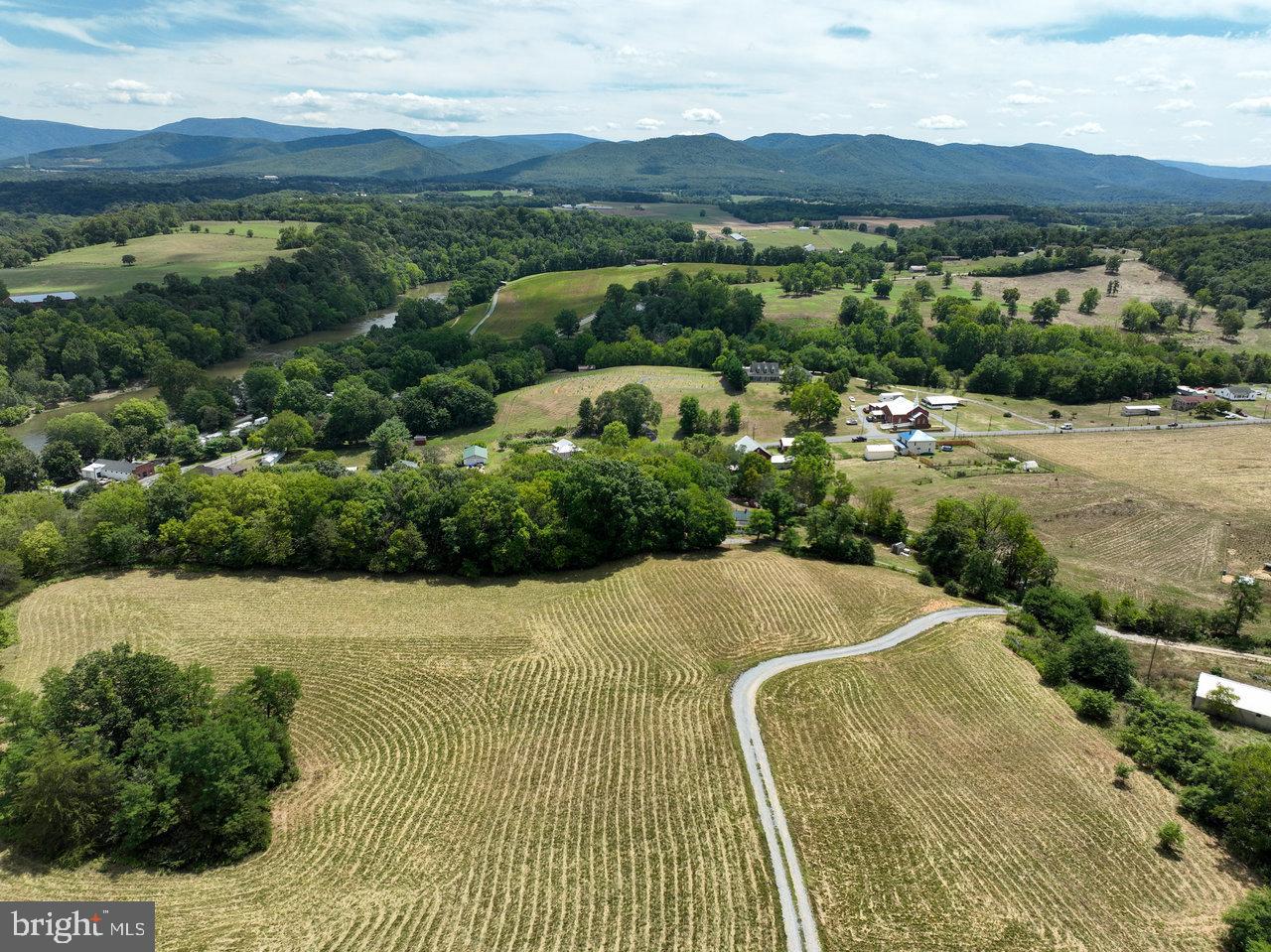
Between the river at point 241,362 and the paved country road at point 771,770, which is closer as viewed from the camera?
the paved country road at point 771,770

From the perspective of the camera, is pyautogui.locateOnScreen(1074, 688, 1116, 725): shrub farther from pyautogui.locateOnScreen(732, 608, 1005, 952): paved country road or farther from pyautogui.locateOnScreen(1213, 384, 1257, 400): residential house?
pyautogui.locateOnScreen(1213, 384, 1257, 400): residential house

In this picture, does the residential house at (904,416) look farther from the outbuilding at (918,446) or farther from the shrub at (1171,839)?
the shrub at (1171,839)

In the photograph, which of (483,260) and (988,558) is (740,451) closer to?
(988,558)

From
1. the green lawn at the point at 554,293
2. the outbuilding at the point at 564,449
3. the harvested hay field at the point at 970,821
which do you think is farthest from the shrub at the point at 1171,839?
the green lawn at the point at 554,293

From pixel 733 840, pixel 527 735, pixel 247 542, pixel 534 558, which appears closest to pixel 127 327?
pixel 247 542

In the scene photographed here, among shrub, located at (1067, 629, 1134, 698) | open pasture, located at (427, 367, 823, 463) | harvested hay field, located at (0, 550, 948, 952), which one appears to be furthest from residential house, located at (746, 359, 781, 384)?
shrub, located at (1067, 629, 1134, 698)

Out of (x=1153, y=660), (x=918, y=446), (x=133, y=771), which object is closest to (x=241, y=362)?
(x=133, y=771)

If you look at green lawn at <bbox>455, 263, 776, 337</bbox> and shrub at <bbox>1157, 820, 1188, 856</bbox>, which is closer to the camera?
shrub at <bbox>1157, 820, 1188, 856</bbox>
